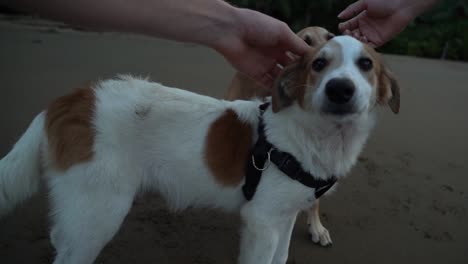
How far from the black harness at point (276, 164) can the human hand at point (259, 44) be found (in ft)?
1.51

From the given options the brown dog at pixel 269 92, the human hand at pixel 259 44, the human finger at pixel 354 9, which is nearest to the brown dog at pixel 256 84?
Answer: the brown dog at pixel 269 92

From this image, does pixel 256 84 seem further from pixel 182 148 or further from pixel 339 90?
pixel 339 90

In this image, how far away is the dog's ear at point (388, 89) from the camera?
6.26 feet

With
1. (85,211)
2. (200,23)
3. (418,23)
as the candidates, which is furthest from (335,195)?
(418,23)

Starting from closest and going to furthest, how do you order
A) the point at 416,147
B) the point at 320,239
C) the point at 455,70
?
the point at 320,239 < the point at 416,147 < the point at 455,70

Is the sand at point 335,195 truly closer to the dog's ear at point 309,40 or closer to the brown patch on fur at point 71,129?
the brown patch on fur at point 71,129

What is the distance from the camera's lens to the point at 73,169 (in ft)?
5.70

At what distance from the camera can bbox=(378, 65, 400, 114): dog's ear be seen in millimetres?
1908

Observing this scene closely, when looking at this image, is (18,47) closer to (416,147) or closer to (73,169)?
(73,169)

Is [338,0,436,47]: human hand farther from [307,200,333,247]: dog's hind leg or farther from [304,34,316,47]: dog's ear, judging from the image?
[307,200,333,247]: dog's hind leg

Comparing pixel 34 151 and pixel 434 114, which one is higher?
pixel 34 151

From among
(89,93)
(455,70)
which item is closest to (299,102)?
(89,93)

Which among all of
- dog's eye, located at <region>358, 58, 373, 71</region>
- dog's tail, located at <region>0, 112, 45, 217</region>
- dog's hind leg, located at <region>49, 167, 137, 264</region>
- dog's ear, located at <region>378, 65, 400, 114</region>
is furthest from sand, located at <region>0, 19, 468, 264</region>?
dog's tail, located at <region>0, 112, 45, 217</region>

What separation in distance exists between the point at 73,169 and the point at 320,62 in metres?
1.20
